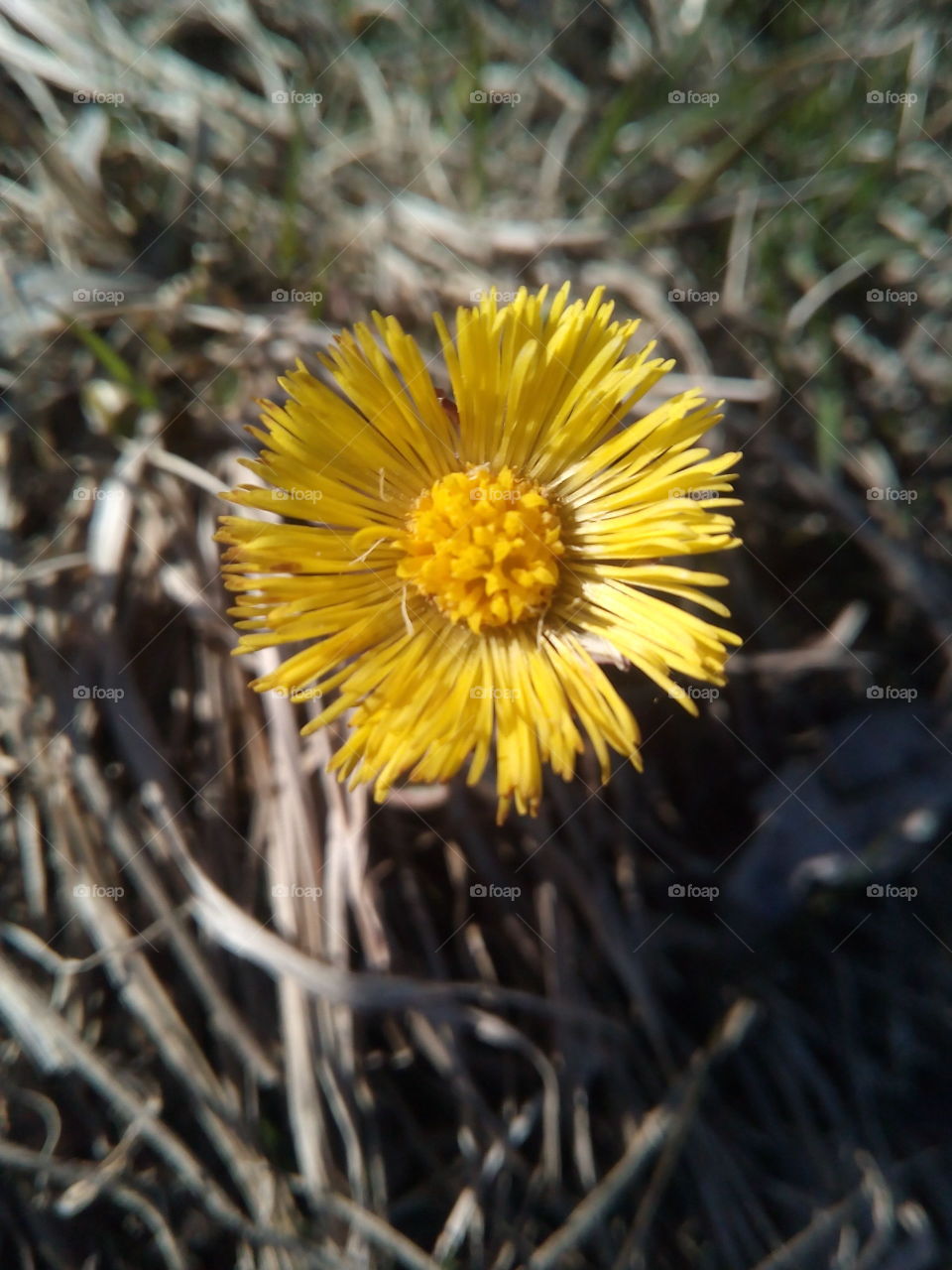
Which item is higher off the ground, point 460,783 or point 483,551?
point 483,551

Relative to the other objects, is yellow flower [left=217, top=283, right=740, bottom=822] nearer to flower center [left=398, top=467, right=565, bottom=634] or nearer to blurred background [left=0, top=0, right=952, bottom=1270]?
flower center [left=398, top=467, right=565, bottom=634]

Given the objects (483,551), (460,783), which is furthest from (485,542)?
(460,783)

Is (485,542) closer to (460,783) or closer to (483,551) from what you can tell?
(483,551)

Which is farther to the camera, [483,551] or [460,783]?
[460,783]

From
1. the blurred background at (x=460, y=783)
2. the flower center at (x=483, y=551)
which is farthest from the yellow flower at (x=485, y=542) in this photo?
the blurred background at (x=460, y=783)
